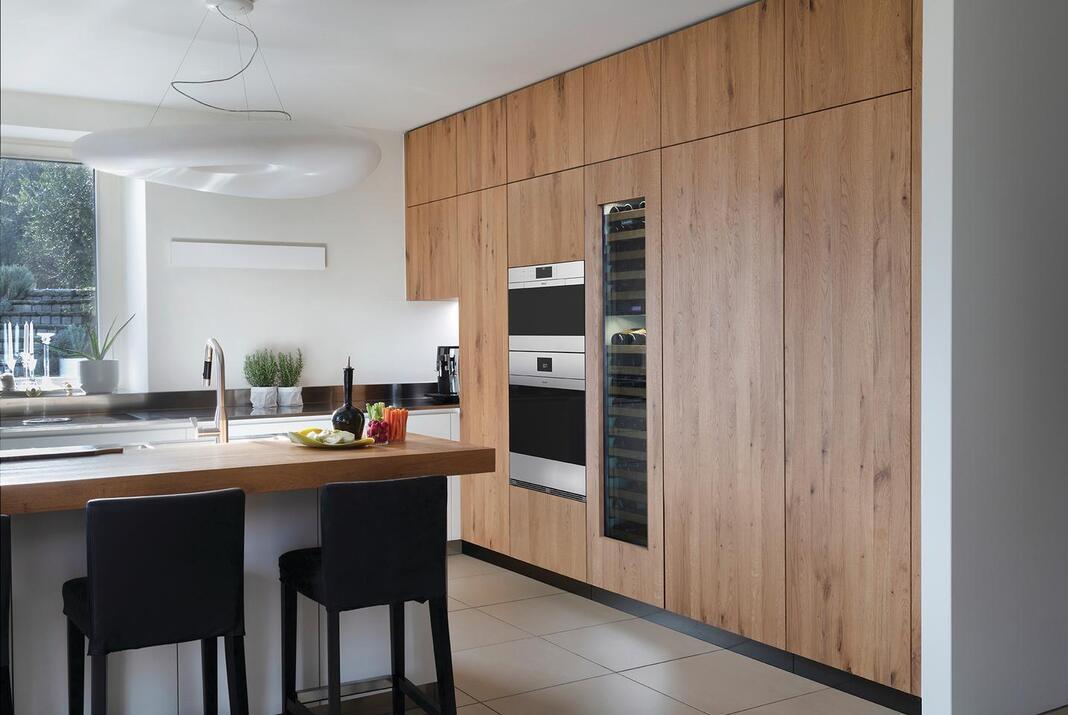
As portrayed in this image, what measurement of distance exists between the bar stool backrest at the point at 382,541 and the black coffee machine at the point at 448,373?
2.89 meters

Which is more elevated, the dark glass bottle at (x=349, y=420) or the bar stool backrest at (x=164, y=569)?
the dark glass bottle at (x=349, y=420)

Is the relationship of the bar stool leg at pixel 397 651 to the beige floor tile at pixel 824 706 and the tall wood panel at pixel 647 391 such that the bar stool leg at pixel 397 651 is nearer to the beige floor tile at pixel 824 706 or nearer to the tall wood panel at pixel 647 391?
the beige floor tile at pixel 824 706

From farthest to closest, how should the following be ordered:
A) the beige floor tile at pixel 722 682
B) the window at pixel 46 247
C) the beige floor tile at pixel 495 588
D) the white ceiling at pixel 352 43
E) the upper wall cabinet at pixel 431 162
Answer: the upper wall cabinet at pixel 431 162, the beige floor tile at pixel 495 588, the white ceiling at pixel 352 43, the beige floor tile at pixel 722 682, the window at pixel 46 247

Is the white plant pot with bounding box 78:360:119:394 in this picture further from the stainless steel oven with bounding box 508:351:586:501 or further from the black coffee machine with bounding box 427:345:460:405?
the stainless steel oven with bounding box 508:351:586:501

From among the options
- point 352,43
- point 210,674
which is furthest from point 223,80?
point 210,674

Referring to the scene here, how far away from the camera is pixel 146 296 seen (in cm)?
505

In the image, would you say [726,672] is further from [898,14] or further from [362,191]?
[362,191]

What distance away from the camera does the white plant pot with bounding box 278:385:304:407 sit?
5.35 meters

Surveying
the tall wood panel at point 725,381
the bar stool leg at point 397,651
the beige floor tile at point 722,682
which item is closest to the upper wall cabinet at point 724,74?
the tall wood panel at point 725,381

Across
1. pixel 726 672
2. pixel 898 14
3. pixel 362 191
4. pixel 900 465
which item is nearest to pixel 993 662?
pixel 900 465

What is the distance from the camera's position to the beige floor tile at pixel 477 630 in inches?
155

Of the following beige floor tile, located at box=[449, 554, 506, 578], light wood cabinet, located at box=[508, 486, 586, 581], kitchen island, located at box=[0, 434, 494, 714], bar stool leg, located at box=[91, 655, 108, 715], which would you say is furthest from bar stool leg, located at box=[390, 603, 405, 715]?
beige floor tile, located at box=[449, 554, 506, 578]

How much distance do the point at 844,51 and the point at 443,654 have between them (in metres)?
2.30

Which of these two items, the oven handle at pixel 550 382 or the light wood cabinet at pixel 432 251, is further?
the light wood cabinet at pixel 432 251
